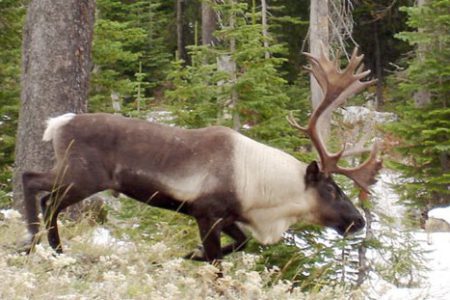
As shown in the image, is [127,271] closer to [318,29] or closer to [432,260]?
[432,260]

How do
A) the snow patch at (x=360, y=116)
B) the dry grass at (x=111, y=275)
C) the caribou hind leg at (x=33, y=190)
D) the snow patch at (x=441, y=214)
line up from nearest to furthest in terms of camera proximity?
the dry grass at (x=111, y=275) → the caribou hind leg at (x=33, y=190) → the snow patch at (x=360, y=116) → the snow patch at (x=441, y=214)

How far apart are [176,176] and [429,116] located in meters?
8.26

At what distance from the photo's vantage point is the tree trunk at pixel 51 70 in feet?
27.8

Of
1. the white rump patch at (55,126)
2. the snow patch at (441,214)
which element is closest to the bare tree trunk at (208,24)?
the snow patch at (441,214)

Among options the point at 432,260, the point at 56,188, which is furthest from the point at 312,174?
the point at 432,260

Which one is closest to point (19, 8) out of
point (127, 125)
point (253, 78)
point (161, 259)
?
point (253, 78)

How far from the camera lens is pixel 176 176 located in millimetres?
6605

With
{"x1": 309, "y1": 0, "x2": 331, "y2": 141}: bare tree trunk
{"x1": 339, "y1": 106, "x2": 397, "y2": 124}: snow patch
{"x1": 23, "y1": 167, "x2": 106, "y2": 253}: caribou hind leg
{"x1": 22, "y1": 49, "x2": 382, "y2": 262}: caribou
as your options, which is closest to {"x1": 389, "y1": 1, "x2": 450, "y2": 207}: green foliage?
{"x1": 339, "y1": 106, "x2": 397, "y2": 124}: snow patch

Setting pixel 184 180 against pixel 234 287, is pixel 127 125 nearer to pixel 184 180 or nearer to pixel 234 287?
pixel 184 180

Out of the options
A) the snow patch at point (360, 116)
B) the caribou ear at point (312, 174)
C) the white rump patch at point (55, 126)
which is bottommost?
the snow patch at point (360, 116)

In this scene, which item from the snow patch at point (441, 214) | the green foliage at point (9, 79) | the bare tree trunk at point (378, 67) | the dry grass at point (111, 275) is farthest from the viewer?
the bare tree trunk at point (378, 67)

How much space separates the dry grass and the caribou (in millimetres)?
326

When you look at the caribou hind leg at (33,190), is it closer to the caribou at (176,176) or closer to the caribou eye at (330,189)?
the caribou at (176,176)

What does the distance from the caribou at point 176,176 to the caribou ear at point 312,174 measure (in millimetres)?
12
